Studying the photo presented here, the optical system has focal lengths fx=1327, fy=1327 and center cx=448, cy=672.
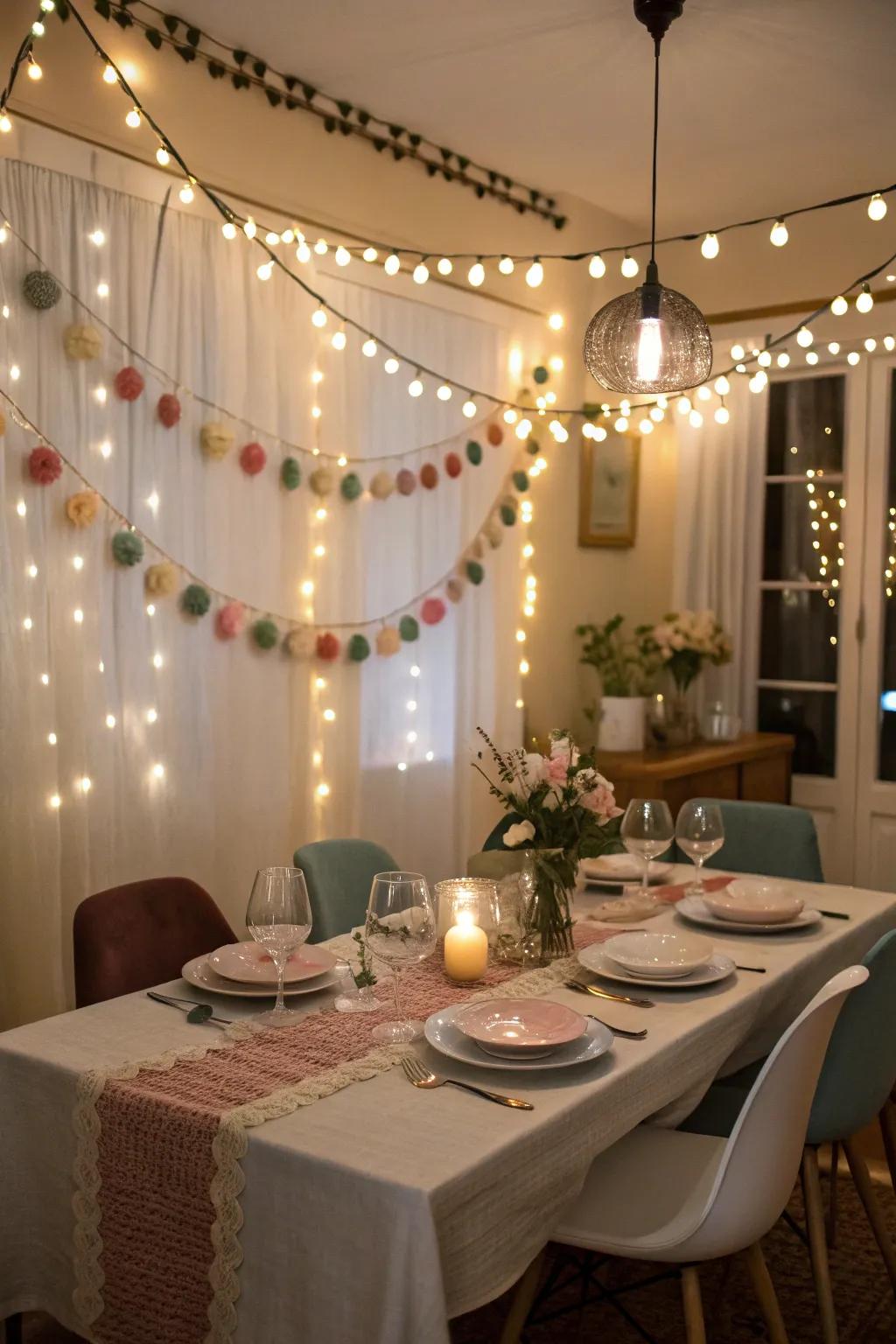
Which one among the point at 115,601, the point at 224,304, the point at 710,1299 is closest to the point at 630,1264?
the point at 710,1299

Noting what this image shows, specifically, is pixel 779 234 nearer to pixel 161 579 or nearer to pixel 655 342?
pixel 655 342

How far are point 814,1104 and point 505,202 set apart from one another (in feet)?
10.9

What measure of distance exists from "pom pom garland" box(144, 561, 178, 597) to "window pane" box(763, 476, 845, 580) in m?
2.73

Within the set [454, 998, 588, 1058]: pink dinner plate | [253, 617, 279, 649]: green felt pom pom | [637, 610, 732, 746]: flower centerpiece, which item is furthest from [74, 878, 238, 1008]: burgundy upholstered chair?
[637, 610, 732, 746]: flower centerpiece

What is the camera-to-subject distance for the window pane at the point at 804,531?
507 cm

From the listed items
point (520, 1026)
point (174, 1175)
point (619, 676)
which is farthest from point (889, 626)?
point (174, 1175)

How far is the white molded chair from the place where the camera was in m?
1.85

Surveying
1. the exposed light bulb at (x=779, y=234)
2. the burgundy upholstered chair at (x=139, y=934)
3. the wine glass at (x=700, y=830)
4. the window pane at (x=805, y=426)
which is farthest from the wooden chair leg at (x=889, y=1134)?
the window pane at (x=805, y=426)

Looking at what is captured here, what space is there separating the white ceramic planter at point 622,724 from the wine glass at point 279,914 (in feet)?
9.54

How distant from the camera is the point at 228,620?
3500mm

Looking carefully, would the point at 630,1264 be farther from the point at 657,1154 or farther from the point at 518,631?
the point at 518,631

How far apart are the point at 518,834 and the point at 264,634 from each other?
1.46 metres

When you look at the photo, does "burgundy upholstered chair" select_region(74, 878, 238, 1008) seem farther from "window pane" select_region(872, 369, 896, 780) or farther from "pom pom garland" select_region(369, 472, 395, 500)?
"window pane" select_region(872, 369, 896, 780)

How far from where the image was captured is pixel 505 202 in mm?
4570
